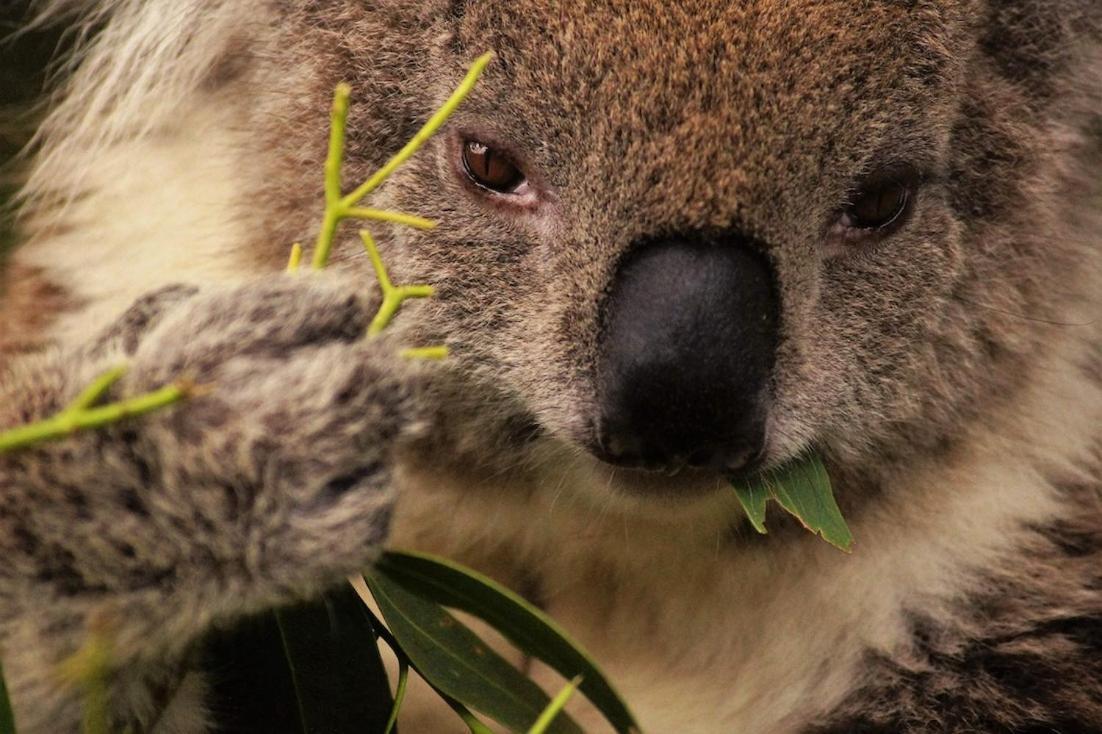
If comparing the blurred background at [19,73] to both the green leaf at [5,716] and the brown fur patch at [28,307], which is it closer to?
the brown fur patch at [28,307]

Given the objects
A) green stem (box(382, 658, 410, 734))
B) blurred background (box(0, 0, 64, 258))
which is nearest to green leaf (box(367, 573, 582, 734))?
green stem (box(382, 658, 410, 734))

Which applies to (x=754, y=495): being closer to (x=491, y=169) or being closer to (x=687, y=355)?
(x=687, y=355)

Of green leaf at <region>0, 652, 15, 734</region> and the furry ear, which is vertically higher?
the furry ear

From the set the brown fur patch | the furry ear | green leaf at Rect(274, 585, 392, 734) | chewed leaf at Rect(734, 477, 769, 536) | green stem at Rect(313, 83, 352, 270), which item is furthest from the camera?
the brown fur patch

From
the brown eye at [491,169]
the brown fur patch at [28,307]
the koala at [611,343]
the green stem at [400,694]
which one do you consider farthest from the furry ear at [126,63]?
the green stem at [400,694]

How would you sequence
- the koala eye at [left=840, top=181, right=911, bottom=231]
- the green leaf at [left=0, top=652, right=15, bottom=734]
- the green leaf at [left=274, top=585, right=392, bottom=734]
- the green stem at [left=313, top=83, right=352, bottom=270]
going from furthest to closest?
the koala eye at [left=840, top=181, right=911, bottom=231] → the green leaf at [left=274, top=585, right=392, bottom=734] → the green leaf at [left=0, top=652, right=15, bottom=734] → the green stem at [left=313, top=83, right=352, bottom=270]

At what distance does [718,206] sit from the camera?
79.4 inches

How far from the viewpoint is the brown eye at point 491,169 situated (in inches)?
86.0

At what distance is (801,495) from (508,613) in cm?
54

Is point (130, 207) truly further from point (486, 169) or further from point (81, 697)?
point (81, 697)

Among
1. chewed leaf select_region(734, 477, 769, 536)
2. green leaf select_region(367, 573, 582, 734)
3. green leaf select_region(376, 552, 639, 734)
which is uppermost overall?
chewed leaf select_region(734, 477, 769, 536)

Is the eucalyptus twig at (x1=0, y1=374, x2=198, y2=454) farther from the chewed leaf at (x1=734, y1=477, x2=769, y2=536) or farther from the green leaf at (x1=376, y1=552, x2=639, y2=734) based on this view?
the chewed leaf at (x1=734, y1=477, x2=769, y2=536)

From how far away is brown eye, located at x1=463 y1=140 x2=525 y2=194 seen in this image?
2.18m

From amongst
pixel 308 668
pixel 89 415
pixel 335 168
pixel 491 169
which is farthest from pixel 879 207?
pixel 89 415
